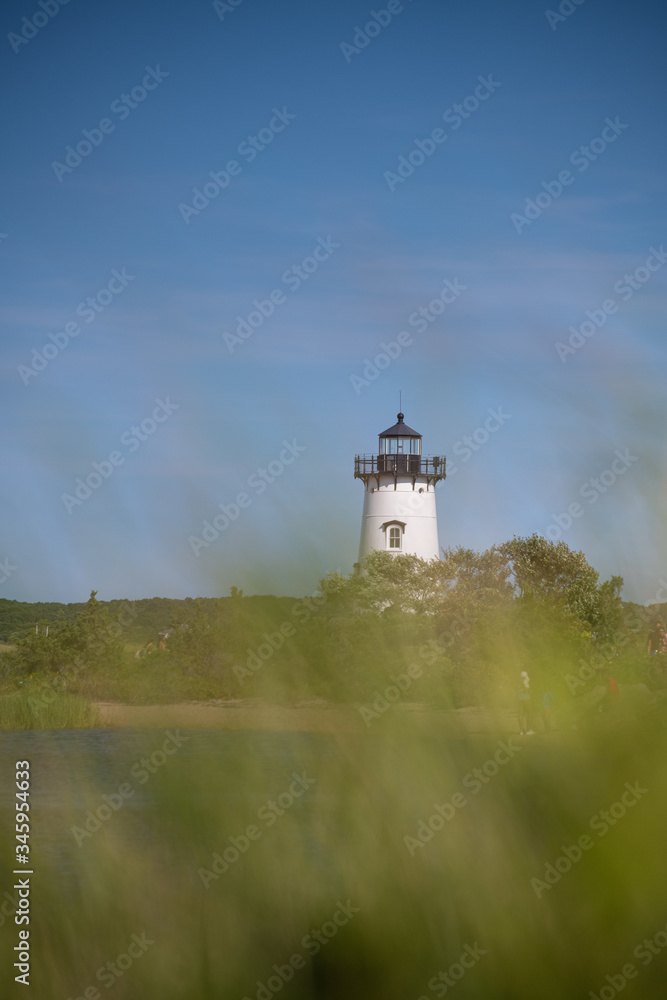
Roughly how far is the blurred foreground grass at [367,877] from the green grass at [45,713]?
15616 millimetres

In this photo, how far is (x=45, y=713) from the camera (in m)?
24.7

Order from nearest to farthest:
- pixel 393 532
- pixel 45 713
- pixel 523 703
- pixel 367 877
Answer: pixel 367 877, pixel 523 703, pixel 45 713, pixel 393 532

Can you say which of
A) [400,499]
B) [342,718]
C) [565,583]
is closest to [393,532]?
[400,499]

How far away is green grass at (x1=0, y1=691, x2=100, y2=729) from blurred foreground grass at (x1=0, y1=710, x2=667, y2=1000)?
15616 mm

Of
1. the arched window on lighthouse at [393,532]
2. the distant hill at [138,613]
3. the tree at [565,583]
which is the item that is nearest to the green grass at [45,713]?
the distant hill at [138,613]

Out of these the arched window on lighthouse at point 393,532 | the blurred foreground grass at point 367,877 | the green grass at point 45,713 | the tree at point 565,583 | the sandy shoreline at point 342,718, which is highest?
the arched window on lighthouse at point 393,532

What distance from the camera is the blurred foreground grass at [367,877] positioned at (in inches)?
264

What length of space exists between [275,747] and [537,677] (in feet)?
26.3

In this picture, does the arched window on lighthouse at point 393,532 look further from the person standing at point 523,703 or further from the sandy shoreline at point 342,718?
the person standing at point 523,703

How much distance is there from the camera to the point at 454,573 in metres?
36.2

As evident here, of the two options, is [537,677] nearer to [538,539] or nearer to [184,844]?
[184,844]

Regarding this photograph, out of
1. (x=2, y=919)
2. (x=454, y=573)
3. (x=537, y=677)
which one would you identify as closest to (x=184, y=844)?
(x=2, y=919)

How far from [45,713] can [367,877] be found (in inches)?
736

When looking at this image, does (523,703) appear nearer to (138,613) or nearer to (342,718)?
(342,718)
